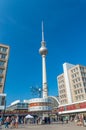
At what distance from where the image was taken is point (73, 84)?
8050 centimetres

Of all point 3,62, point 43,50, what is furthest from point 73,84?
point 3,62

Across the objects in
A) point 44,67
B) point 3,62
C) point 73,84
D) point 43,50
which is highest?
point 43,50

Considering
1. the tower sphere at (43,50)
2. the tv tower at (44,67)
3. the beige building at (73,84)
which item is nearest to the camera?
the beige building at (73,84)

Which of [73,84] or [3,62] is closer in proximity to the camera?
[3,62]

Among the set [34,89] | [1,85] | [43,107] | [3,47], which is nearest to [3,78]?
[1,85]

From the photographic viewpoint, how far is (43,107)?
66875mm

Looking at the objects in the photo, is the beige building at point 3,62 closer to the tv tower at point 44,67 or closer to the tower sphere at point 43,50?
the tv tower at point 44,67

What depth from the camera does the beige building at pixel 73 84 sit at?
7519cm

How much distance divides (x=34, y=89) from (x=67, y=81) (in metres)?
20.9

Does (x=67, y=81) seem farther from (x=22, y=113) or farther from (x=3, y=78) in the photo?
(x=3, y=78)

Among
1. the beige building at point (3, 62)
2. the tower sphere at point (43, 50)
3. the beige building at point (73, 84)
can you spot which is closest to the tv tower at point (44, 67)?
the tower sphere at point (43, 50)

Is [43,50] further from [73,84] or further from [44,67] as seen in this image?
[73,84]

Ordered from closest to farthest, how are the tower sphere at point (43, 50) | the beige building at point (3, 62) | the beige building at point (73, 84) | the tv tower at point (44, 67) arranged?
the beige building at point (3, 62) < the beige building at point (73, 84) < the tv tower at point (44, 67) < the tower sphere at point (43, 50)

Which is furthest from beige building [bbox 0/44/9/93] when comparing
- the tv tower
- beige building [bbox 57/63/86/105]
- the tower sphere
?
the tower sphere
